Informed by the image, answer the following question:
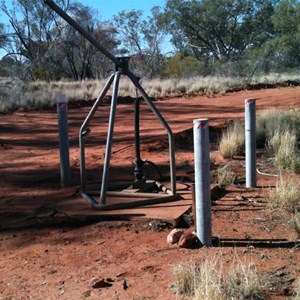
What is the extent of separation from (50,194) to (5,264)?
2423mm

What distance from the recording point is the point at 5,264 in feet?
16.1

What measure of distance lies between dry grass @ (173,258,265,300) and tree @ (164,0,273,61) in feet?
167

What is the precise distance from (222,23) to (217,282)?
2107 inches

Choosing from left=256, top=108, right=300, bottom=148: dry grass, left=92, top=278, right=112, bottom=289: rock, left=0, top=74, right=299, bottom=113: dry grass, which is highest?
left=0, top=74, right=299, bottom=113: dry grass

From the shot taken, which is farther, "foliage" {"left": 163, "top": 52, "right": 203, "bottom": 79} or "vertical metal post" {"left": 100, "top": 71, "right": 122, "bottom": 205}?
"foliage" {"left": 163, "top": 52, "right": 203, "bottom": 79}

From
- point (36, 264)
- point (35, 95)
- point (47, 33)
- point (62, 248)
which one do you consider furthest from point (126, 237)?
point (47, 33)

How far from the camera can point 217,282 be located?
3.72 m

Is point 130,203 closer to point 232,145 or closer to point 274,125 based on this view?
point 232,145

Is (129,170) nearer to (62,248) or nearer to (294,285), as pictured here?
(62,248)

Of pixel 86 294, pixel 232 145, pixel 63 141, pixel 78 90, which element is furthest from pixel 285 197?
pixel 78 90

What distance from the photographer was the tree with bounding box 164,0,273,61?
54.2 metres

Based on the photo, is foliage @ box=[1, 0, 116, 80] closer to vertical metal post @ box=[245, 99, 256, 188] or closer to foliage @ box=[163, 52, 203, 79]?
foliage @ box=[163, 52, 203, 79]

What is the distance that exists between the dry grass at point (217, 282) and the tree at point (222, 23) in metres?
50.8

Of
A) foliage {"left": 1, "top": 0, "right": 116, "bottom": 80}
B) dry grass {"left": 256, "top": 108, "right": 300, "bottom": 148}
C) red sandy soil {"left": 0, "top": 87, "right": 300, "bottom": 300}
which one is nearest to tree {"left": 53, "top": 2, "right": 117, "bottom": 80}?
foliage {"left": 1, "top": 0, "right": 116, "bottom": 80}
